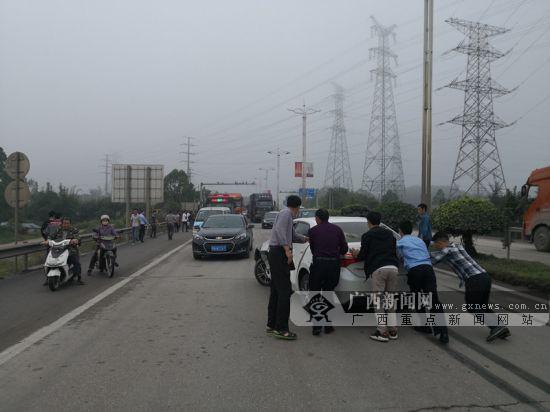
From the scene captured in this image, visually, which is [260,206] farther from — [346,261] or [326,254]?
[326,254]

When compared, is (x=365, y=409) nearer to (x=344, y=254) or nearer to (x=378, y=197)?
(x=344, y=254)

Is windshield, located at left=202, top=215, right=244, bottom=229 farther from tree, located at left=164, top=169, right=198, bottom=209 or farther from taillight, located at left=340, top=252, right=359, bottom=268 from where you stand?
tree, located at left=164, top=169, right=198, bottom=209

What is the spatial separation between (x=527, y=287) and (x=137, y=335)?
757 centimetres

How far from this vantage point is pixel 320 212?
6.71m

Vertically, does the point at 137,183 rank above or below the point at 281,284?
above

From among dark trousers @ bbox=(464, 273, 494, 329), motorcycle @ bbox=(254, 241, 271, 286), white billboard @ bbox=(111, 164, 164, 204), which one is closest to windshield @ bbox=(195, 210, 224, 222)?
white billboard @ bbox=(111, 164, 164, 204)

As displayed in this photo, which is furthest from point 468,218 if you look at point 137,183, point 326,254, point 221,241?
point 137,183

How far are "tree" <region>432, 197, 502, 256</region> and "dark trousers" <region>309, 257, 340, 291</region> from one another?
799 cm

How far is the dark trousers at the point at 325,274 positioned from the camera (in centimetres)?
655

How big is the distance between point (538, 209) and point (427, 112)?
8022 mm

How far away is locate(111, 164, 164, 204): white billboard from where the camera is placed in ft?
94.8

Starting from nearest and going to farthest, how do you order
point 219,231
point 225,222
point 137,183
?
1. point 219,231
2. point 225,222
3. point 137,183

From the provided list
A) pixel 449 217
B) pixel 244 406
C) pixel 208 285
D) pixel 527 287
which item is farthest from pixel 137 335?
pixel 449 217

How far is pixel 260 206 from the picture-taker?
56125 millimetres
